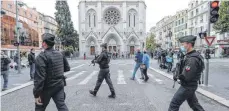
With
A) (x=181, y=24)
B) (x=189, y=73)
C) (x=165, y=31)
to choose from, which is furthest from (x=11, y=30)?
(x=165, y=31)

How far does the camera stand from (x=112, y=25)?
51406 mm

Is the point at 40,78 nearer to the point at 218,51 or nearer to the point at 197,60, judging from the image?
the point at 197,60

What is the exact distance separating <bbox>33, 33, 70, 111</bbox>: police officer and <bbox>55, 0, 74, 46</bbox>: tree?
5278 cm

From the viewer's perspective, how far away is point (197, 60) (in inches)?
147

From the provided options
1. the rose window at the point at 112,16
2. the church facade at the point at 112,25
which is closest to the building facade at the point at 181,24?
the church facade at the point at 112,25

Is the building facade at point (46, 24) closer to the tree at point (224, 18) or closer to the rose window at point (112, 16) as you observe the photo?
the rose window at point (112, 16)

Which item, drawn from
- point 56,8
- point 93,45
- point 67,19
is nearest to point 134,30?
point 93,45

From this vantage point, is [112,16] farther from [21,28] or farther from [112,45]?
[21,28]

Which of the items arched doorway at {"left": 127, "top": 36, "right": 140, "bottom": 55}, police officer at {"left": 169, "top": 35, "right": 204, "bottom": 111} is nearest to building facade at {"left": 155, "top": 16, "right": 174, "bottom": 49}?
arched doorway at {"left": 127, "top": 36, "right": 140, "bottom": 55}

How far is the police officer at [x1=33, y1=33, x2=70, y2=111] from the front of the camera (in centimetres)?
347

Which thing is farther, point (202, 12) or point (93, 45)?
point (202, 12)

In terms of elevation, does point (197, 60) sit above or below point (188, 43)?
below

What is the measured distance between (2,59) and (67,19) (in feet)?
163

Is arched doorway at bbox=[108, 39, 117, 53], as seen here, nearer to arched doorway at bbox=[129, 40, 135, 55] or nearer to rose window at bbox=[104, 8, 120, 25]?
arched doorway at bbox=[129, 40, 135, 55]
